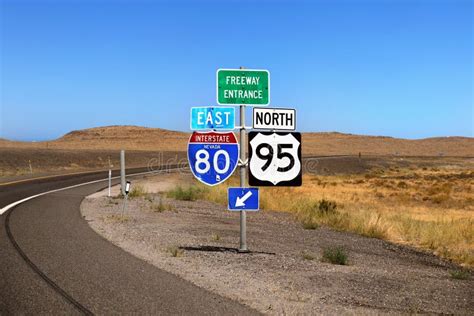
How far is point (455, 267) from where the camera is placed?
10969 millimetres

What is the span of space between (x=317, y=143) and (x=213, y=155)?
15584 centimetres

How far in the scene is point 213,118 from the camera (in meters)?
10.2

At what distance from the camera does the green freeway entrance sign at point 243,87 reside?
10.1 m

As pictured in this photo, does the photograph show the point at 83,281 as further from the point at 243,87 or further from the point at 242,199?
the point at 243,87

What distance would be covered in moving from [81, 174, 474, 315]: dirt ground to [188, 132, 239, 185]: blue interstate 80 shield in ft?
4.85

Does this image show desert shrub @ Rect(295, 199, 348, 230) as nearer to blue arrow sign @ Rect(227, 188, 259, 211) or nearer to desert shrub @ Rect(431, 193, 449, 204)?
blue arrow sign @ Rect(227, 188, 259, 211)

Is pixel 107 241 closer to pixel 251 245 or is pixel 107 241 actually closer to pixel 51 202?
pixel 251 245

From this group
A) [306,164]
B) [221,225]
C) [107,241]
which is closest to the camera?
[107,241]

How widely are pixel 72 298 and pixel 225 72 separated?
5214 mm

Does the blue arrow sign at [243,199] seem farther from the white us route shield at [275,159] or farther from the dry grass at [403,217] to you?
the dry grass at [403,217]

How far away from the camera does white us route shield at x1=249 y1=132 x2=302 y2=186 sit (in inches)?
397

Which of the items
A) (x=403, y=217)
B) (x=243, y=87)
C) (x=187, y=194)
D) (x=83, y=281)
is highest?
(x=243, y=87)

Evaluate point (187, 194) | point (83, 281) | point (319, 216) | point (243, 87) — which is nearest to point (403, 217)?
point (319, 216)

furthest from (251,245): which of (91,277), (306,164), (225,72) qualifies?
(306,164)
